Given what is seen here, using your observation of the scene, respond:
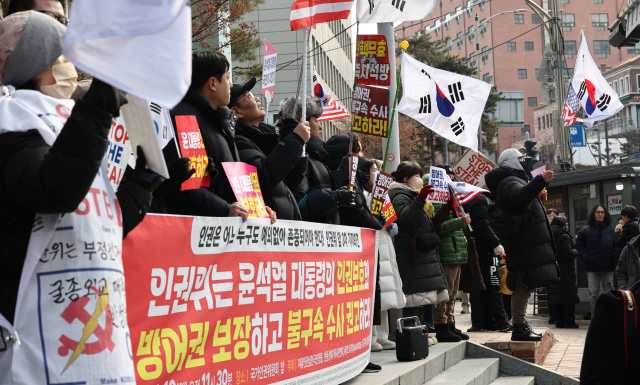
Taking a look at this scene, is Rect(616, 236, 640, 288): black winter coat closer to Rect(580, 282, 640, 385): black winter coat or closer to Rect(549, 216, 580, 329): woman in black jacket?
Rect(549, 216, 580, 329): woman in black jacket

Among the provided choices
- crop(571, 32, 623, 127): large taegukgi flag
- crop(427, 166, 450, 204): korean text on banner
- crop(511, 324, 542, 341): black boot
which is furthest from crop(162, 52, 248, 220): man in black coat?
crop(571, 32, 623, 127): large taegukgi flag

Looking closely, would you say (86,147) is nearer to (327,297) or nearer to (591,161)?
Answer: (327,297)

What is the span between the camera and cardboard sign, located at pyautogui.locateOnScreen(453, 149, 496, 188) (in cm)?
1079

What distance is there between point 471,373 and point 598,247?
6609 millimetres

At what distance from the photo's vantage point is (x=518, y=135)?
314 feet

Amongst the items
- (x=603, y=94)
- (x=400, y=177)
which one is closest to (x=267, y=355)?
(x=400, y=177)

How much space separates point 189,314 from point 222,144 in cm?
113

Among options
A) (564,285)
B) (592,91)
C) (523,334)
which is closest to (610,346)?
(523,334)

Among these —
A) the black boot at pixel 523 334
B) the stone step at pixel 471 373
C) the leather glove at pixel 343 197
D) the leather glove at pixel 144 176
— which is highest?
the leather glove at pixel 343 197

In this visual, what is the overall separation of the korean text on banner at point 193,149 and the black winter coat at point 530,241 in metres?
4.61

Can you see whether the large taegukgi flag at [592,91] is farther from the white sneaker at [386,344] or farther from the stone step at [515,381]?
the white sneaker at [386,344]

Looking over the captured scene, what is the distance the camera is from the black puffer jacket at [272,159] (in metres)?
4.17

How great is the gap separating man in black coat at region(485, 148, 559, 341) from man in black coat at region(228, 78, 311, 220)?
3.38 meters

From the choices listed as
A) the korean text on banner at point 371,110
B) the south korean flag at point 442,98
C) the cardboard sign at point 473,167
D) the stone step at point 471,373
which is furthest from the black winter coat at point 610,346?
the cardboard sign at point 473,167
